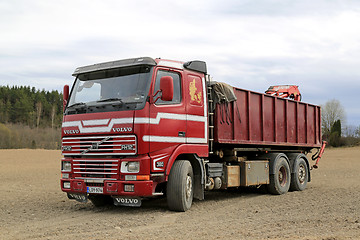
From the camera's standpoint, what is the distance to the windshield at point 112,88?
844 centimetres

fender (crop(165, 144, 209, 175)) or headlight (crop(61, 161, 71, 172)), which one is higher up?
fender (crop(165, 144, 209, 175))

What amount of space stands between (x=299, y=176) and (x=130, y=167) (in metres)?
7.72

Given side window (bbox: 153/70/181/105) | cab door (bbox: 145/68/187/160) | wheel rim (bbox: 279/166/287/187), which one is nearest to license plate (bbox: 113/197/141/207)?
cab door (bbox: 145/68/187/160)

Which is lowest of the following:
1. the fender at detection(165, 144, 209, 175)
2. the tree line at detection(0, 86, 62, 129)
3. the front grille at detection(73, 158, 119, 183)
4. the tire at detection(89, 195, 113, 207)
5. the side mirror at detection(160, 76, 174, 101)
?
the tire at detection(89, 195, 113, 207)

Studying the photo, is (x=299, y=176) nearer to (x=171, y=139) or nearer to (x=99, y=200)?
(x=171, y=139)

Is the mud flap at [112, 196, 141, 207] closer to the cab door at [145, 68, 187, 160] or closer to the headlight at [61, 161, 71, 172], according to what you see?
the cab door at [145, 68, 187, 160]

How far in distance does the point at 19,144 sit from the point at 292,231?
57895 millimetres

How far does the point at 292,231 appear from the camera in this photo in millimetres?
6746

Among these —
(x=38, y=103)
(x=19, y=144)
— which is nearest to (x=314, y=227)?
(x=19, y=144)

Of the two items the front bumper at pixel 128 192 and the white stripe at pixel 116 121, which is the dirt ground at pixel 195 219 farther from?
the white stripe at pixel 116 121

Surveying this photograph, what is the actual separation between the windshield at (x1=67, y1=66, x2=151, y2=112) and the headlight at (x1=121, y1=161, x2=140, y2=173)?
1081 millimetres

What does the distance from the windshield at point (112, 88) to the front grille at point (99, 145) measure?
603 millimetres

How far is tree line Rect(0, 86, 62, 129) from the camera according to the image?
8344 centimetres

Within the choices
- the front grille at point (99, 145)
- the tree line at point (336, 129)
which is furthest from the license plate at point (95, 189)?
the tree line at point (336, 129)
